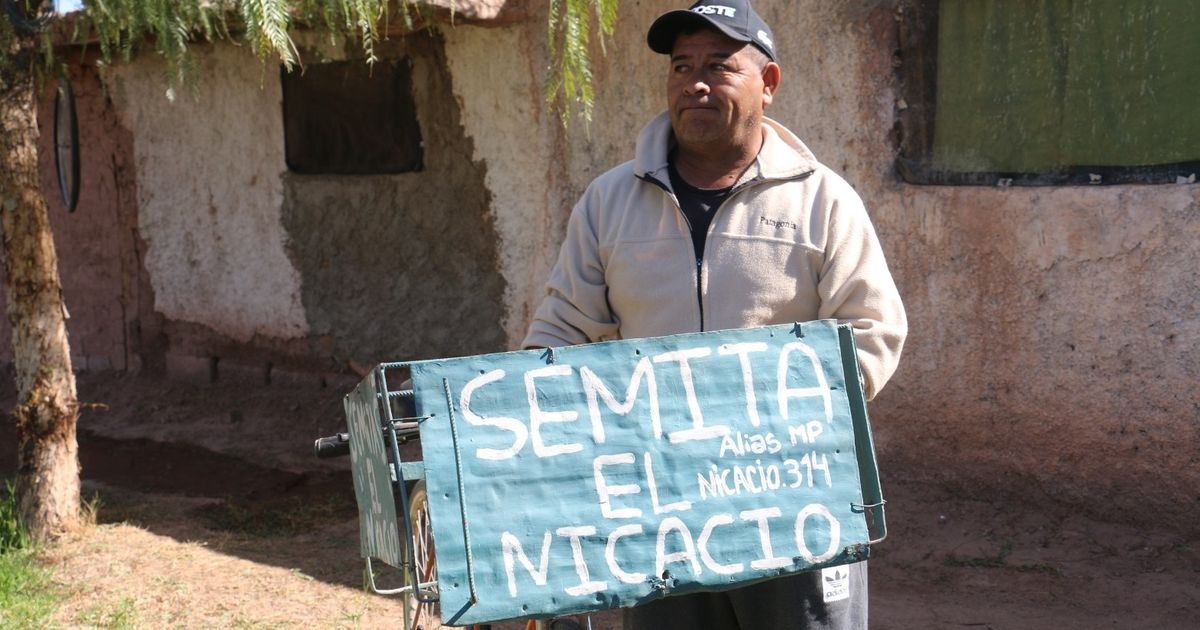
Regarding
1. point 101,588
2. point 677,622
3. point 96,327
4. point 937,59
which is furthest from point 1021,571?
point 96,327

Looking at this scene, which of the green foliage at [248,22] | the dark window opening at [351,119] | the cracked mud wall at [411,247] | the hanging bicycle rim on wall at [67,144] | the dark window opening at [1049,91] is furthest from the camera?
the hanging bicycle rim on wall at [67,144]

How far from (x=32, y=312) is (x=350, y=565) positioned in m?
1.58

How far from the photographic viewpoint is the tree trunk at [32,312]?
5.06 metres

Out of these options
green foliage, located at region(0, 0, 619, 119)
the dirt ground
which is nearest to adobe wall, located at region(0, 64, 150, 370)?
the dirt ground

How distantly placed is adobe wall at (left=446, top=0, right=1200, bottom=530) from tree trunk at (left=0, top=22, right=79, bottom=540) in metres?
2.50

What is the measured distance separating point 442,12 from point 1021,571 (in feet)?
11.7

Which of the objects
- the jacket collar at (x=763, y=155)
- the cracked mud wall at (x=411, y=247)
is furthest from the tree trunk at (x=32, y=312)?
the jacket collar at (x=763, y=155)

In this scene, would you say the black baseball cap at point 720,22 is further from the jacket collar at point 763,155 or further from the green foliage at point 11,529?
the green foliage at point 11,529

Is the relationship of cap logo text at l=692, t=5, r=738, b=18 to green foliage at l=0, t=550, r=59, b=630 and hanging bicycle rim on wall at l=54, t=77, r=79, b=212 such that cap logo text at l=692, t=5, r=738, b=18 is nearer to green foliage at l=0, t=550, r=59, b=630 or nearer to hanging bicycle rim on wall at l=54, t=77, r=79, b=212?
green foliage at l=0, t=550, r=59, b=630

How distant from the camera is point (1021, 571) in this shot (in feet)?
15.6

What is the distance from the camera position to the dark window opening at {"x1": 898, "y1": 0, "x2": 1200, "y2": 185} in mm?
4598

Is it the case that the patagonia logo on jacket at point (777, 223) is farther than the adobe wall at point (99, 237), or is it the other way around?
the adobe wall at point (99, 237)

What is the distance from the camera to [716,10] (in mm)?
2523

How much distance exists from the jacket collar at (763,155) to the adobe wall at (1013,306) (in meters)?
2.52
